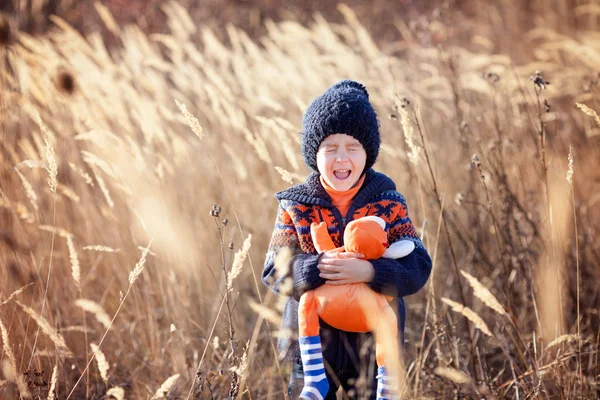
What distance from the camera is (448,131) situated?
4184 mm

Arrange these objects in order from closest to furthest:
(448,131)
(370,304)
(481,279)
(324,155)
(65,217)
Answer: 1. (370,304)
2. (324,155)
3. (481,279)
4. (65,217)
5. (448,131)

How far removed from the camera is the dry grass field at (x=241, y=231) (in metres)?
2.12

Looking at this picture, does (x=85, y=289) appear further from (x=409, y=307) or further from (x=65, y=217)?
(x=409, y=307)

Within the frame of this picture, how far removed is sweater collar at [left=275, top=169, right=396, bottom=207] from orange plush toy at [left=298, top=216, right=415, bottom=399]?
0.49ft

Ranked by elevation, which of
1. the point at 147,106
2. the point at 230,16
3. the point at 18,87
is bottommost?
the point at 147,106

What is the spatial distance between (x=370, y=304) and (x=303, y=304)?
0.18 meters

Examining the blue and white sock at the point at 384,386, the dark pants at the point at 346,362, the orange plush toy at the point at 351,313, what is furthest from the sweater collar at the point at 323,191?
the blue and white sock at the point at 384,386

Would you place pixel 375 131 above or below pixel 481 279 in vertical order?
above

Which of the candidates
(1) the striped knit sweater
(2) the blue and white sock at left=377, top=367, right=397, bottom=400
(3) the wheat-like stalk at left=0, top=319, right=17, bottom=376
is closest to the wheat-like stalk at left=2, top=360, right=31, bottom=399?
(3) the wheat-like stalk at left=0, top=319, right=17, bottom=376

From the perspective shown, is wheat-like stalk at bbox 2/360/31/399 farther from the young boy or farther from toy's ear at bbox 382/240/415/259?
toy's ear at bbox 382/240/415/259

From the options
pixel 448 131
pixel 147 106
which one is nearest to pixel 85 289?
A: pixel 147 106

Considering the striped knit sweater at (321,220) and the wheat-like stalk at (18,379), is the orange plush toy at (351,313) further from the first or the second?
the wheat-like stalk at (18,379)

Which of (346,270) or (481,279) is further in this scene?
(481,279)

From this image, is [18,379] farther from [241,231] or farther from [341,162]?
[341,162]
